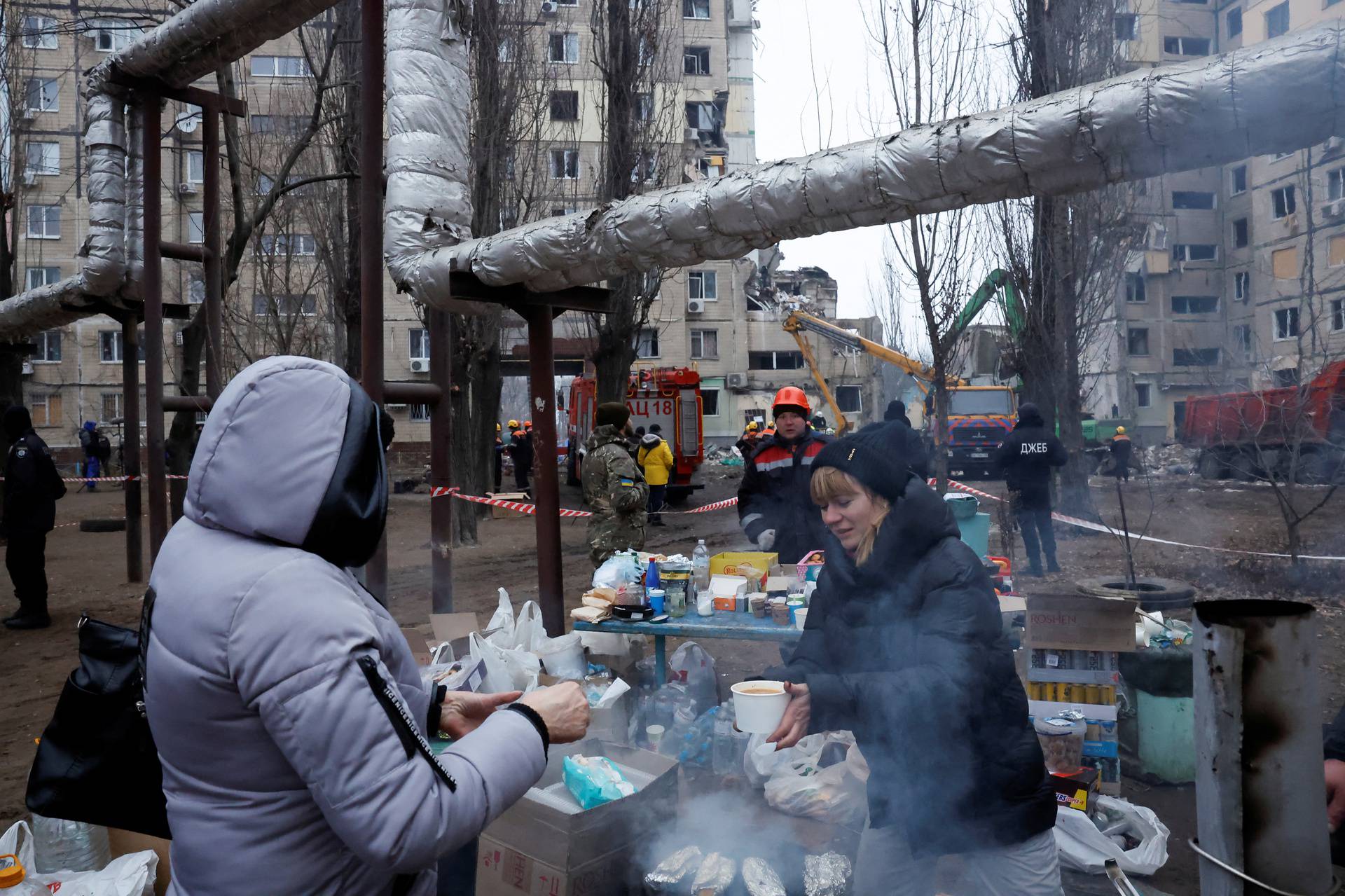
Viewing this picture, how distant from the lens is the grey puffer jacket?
1332mm

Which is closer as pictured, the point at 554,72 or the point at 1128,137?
the point at 1128,137

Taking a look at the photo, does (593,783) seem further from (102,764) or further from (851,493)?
(102,764)

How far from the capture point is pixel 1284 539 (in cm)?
1194

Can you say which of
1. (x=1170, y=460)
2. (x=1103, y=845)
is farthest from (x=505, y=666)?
(x=1170, y=460)

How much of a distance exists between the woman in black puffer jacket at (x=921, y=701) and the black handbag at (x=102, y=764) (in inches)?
64.4

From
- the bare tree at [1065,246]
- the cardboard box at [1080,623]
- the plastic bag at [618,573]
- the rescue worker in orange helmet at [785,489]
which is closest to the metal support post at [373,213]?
the plastic bag at [618,573]

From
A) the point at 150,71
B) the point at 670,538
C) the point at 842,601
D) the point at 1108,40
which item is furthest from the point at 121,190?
the point at 1108,40

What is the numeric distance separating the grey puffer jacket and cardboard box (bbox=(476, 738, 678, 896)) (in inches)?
55.0

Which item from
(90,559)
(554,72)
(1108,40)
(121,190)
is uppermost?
(554,72)

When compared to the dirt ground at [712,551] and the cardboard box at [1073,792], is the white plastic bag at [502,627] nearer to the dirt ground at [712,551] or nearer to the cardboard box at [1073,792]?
the dirt ground at [712,551]

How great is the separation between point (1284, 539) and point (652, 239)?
458 inches

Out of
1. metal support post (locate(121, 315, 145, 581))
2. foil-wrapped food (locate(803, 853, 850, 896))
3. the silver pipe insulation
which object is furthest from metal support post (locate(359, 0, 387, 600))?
metal support post (locate(121, 315, 145, 581))

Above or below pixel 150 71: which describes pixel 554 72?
above

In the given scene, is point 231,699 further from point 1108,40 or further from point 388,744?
point 1108,40
